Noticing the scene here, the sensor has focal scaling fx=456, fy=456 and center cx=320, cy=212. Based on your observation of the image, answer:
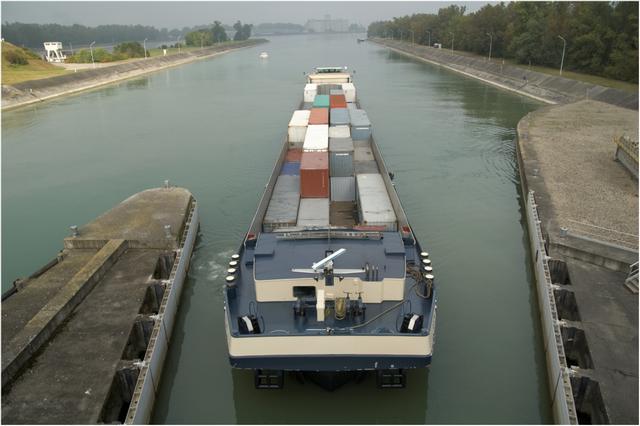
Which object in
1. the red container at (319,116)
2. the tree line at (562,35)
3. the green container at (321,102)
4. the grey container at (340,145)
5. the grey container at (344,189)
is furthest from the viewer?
the tree line at (562,35)

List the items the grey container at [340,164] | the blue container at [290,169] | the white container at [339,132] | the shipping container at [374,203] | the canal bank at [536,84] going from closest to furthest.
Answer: the shipping container at [374,203], the grey container at [340,164], the blue container at [290,169], the white container at [339,132], the canal bank at [536,84]

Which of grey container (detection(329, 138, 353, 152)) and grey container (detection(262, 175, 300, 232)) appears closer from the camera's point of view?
grey container (detection(262, 175, 300, 232))

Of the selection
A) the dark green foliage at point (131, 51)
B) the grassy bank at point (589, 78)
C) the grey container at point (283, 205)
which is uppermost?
the dark green foliage at point (131, 51)

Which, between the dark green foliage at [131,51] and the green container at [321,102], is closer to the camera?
the green container at [321,102]

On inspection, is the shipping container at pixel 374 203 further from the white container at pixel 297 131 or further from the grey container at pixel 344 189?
the white container at pixel 297 131

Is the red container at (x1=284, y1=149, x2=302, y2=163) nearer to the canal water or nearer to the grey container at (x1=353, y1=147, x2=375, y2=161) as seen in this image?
the canal water

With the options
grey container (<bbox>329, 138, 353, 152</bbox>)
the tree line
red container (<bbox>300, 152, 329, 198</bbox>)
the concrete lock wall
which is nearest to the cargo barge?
red container (<bbox>300, 152, 329, 198</bbox>)

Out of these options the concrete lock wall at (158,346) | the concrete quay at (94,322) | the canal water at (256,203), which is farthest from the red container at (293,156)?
the concrete lock wall at (158,346)

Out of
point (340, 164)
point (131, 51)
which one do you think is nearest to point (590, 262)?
point (340, 164)
